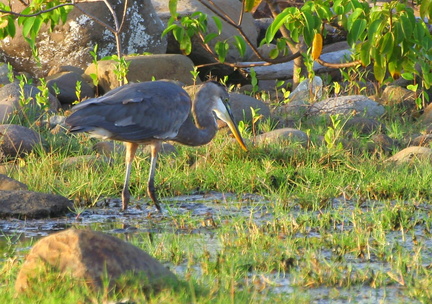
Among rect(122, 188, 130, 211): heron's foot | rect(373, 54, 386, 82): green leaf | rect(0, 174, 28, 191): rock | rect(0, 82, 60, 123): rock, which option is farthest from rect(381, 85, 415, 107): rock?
rect(0, 174, 28, 191): rock

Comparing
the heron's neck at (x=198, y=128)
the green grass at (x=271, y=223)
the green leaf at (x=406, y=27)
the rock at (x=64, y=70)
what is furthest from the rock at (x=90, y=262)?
the rock at (x=64, y=70)

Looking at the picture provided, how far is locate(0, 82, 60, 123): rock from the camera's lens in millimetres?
8375

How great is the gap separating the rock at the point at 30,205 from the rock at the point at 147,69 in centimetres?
438

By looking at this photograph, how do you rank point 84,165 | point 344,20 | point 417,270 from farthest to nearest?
point 344,20 < point 84,165 < point 417,270

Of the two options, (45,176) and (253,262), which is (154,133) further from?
(253,262)

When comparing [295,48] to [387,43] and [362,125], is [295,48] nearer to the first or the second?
[362,125]

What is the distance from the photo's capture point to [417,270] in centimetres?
401

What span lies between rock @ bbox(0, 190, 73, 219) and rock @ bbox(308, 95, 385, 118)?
3871 mm

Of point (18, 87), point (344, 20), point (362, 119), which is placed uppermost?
point (344, 20)

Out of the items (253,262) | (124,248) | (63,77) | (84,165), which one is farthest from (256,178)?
(63,77)

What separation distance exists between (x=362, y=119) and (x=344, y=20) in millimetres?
1533

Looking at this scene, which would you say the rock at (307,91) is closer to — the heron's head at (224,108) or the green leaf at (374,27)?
the heron's head at (224,108)

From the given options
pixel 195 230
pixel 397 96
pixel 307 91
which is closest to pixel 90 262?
pixel 195 230

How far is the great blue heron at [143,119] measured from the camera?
233 inches
